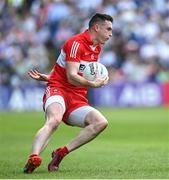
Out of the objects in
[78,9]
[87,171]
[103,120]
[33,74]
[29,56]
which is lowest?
[87,171]

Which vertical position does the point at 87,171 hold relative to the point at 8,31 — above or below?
below

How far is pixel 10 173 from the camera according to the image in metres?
11.6

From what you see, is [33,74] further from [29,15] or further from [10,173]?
[29,15]

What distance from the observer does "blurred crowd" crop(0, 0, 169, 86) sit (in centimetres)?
3266

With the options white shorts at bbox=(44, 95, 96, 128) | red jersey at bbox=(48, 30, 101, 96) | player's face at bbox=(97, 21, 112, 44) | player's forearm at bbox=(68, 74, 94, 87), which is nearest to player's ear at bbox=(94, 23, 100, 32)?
player's face at bbox=(97, 21, 112, 44)

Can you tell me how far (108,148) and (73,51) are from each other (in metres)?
5.74

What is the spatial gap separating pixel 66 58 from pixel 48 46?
2153cm

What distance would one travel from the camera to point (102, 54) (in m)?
33.0

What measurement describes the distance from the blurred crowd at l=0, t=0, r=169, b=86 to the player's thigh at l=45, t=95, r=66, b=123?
65.7 feet

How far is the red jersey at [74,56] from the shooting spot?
1195 centimetres

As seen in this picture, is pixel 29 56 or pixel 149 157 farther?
pixel 29 56

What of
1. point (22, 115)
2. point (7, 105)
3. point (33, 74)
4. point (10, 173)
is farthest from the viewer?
point (7, 105)

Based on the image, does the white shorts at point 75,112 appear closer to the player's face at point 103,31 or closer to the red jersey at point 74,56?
the red jersey at point 74,56

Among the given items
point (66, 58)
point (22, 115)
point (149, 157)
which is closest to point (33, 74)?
point (66, 58)
